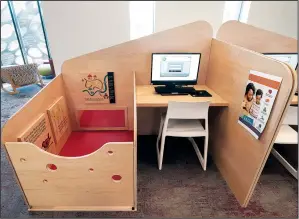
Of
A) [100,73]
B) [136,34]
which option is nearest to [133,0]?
[136,34]

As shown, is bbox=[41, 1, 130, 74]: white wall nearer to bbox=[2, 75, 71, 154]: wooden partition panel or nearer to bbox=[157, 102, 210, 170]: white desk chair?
bbox=[2, 75, 71, 154]: wooden partition panel

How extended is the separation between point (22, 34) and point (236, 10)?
4.59m

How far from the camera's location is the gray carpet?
1283 mm

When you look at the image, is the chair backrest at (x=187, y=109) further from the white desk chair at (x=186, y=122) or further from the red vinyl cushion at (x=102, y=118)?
the red vinyl cushion at (x=102, y=118)

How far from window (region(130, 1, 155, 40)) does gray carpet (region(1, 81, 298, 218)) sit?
2.32 m

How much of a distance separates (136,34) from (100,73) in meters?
1.78

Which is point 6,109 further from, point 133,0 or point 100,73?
point 133,0

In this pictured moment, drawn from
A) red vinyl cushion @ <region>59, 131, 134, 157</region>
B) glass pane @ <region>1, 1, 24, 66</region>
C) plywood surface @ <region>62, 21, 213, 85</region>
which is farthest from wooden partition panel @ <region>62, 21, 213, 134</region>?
glass pane @ <region>1, 1, 24, 66</region>

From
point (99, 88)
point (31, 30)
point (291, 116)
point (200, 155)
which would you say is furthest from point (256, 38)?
point (31, 30)

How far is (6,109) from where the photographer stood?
2.94 meters

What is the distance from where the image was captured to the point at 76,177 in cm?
112

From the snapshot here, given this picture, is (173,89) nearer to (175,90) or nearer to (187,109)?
(175,90)

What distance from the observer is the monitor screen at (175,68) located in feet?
5.29

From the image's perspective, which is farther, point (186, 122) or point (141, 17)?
point (141, 17)
